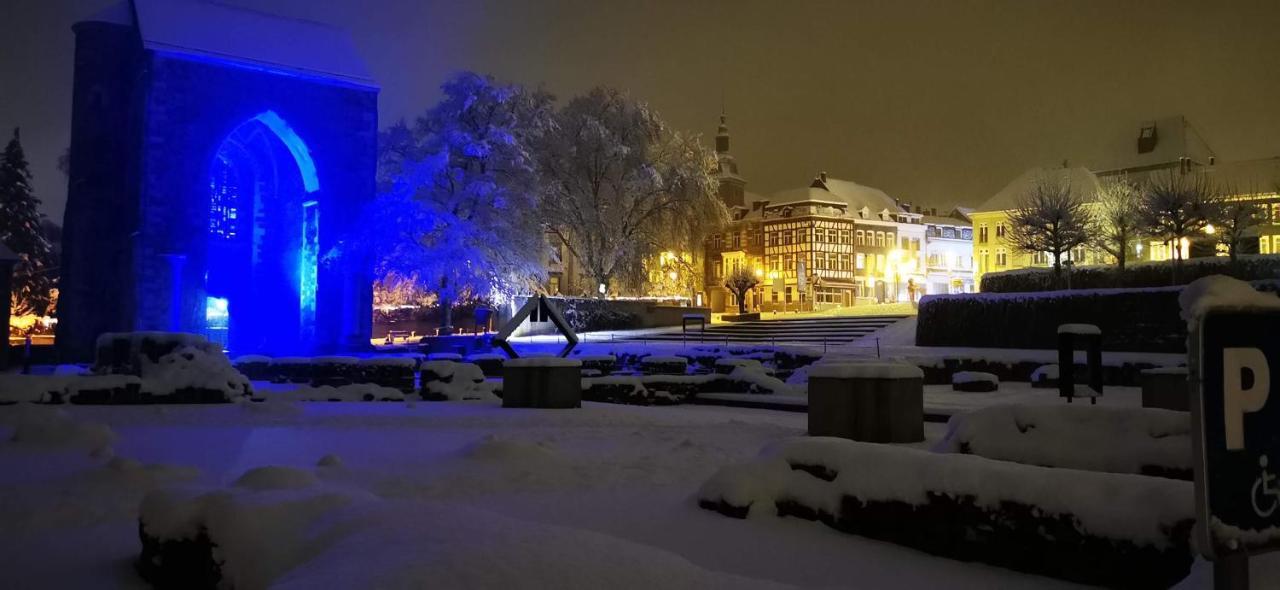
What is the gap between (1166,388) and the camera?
14.4 metres

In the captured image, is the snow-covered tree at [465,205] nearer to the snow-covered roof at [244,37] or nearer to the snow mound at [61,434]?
the snow-covered roof at [244,37]

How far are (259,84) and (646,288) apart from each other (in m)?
25.2

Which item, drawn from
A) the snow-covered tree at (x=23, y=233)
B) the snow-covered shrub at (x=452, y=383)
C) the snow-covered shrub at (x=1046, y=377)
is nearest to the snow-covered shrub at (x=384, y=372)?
the snow-covered shrub at (x=452, y=383)

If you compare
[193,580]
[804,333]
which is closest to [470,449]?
[193,580]

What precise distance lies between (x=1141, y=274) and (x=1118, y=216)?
1399 centimetres

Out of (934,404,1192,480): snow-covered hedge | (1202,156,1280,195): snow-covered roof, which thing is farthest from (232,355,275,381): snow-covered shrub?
(1202,156,1280,195): snow-covered roof

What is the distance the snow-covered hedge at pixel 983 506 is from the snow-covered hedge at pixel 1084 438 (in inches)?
59.3

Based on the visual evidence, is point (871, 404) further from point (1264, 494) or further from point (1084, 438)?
point (1264, 494)

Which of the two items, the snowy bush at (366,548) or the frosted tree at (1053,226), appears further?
the frosted tree at (1053,226)

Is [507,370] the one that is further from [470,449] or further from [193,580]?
[193,580]

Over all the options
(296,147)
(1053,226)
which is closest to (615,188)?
(296,147)

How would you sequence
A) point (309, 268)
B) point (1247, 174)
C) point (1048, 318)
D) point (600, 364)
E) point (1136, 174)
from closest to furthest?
point (600, 364), point (1048, 318), point (309, 268), point (1247, 174), point (1136, 174)

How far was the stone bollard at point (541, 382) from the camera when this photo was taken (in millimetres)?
16141

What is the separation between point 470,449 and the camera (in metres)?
9.12
